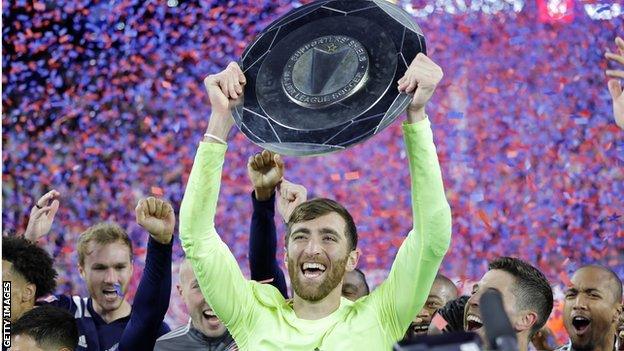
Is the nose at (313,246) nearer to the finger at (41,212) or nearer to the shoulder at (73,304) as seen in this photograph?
the shoulder at (73,304)

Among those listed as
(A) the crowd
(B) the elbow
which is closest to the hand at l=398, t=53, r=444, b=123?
(B) the elbow

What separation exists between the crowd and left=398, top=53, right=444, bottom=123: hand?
148 inches

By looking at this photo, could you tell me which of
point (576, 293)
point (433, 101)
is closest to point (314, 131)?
point (576, 293)

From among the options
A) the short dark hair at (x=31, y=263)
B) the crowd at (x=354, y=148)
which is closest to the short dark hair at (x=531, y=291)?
the short dark hair at (x=31, y=263)

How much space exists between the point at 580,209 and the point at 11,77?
11.9 feet

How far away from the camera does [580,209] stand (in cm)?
619

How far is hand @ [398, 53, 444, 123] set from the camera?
255 centimetres

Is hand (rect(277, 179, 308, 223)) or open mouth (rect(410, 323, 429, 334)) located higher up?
hand (rect(277, 179, 308, 223))

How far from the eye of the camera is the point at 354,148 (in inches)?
259

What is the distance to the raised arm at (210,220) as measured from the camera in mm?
2705

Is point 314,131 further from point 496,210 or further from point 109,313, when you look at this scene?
point 496,210

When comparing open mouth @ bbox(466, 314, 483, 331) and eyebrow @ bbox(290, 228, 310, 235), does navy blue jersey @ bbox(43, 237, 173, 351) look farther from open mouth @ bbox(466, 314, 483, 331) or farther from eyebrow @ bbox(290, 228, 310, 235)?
open mouth @ bbox(466, 314, 483, 331)

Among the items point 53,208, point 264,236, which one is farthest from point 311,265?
point 53,208

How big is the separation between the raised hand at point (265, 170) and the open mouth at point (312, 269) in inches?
20.3
